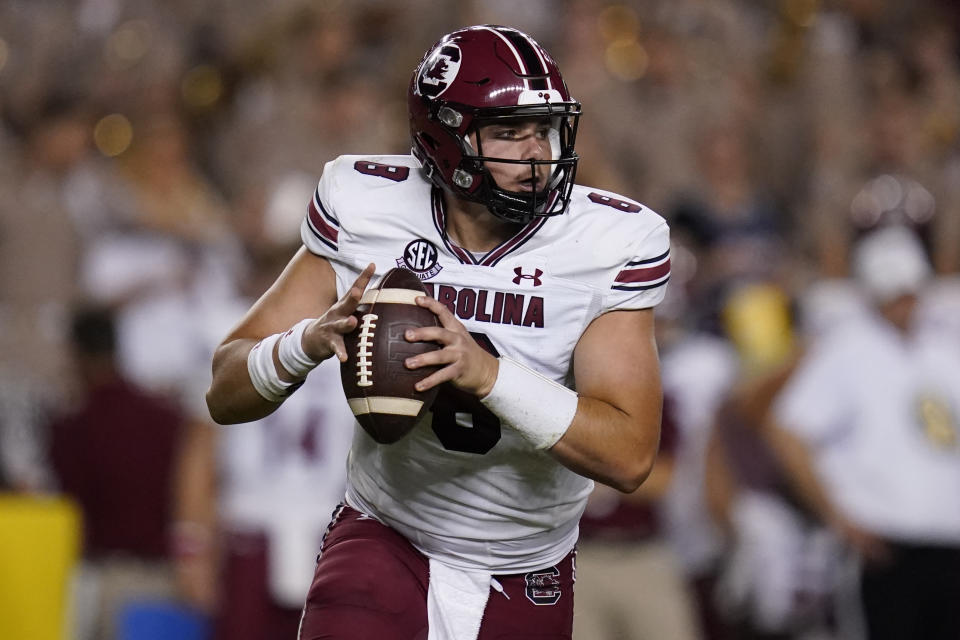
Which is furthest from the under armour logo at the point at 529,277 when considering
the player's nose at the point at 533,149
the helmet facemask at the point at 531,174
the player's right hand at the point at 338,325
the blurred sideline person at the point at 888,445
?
the blurred sideline person at the point at 888,445

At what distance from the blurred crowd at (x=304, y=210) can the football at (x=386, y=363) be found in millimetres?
2352

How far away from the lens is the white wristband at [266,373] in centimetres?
279

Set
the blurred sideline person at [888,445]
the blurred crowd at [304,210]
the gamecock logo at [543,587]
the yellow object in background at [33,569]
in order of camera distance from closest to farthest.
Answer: the gamecock logo at [543,587] < the yellow object in background at [33,569] < the blurred crowd at [304,210] < the blurred sideline person at [888,445]

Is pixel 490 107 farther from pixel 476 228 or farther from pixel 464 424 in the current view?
pixel 464 424

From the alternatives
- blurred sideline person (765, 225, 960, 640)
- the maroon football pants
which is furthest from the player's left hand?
blurred sideline person (765, 225, 960, 640)

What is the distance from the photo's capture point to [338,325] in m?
Answer: 2.60

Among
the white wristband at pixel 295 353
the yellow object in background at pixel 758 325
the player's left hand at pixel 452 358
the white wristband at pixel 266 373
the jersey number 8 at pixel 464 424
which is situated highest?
the player's left hand at pixel 452 358

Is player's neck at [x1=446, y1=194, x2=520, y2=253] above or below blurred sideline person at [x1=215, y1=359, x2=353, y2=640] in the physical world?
above

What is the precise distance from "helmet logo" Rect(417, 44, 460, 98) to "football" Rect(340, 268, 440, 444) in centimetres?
51

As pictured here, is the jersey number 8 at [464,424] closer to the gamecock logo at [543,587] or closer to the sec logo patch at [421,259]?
the sec logo patch at [421,259]

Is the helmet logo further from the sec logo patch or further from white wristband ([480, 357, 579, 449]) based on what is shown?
white wristband ([480, 357, 579, 449])

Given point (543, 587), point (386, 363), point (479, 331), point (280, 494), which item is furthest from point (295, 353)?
point (280, 494)

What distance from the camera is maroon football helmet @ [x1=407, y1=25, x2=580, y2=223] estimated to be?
285cm

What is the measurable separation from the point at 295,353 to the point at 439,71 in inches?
25.8
